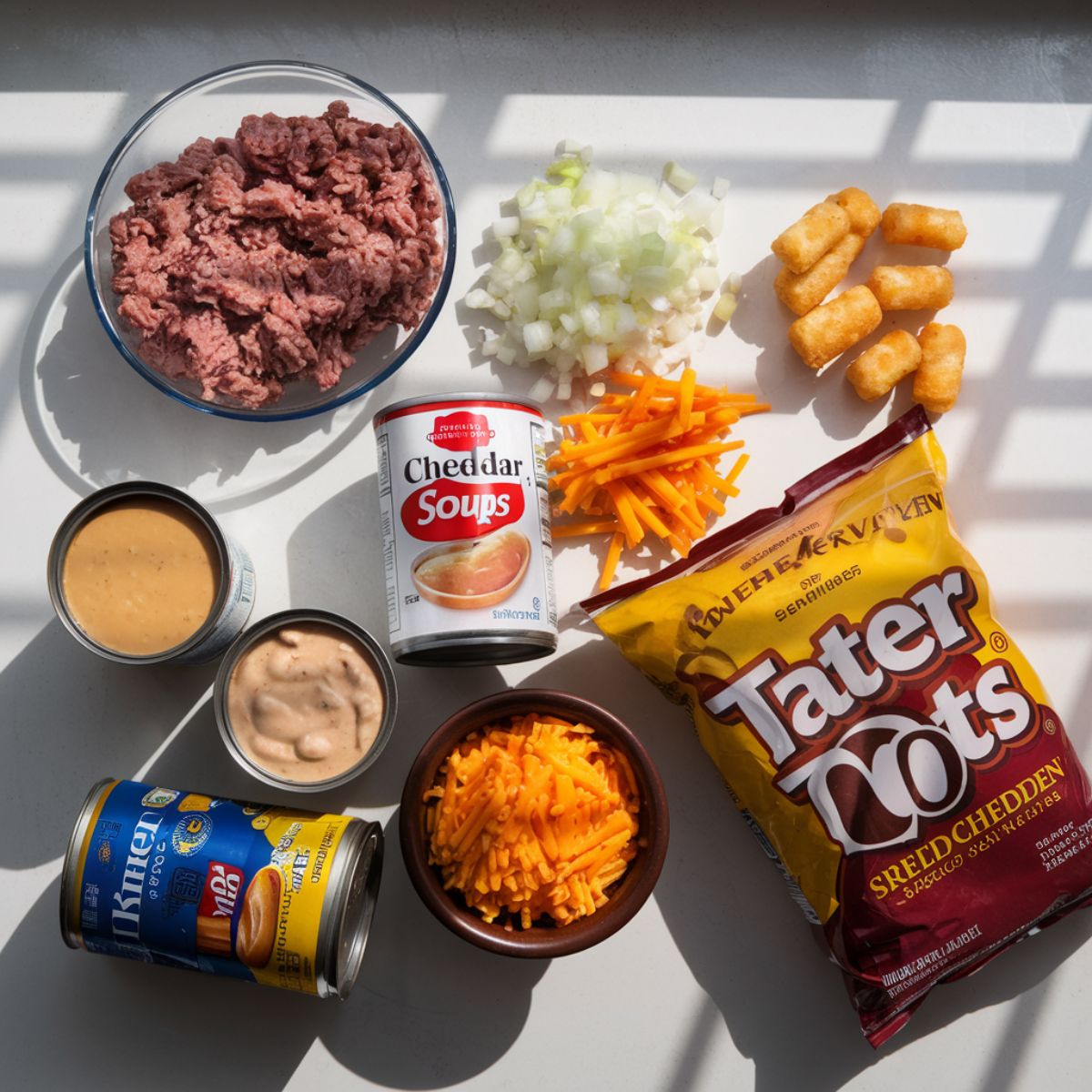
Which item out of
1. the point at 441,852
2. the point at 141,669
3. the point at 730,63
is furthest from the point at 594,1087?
the point at 730,63

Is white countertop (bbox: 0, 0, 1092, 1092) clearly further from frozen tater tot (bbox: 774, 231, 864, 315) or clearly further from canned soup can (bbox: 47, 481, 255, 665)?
canned soup can (bbox: 47, 481, 255, 665)

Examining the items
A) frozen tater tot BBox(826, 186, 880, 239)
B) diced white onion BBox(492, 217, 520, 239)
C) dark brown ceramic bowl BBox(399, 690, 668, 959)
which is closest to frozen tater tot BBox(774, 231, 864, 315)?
frozen tater tot BBox(826, 186, 880, 239)

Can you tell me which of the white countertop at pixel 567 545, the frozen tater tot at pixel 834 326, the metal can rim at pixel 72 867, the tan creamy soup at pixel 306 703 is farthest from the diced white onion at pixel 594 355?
the metal can rim at pixel 72 867

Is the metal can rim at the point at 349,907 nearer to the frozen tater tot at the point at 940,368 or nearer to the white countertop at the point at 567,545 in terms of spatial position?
the white countertop at the point at 567,545

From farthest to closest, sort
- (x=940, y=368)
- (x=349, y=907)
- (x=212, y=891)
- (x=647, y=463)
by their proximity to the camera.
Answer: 1. (x=940, y=368)
2. (x=647, y=463)
3. (x=349, y=907)
4. (x=212, y=891)

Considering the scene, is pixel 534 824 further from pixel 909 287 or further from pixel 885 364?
pixel 909 287

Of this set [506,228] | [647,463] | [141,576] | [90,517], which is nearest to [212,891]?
[141,576]

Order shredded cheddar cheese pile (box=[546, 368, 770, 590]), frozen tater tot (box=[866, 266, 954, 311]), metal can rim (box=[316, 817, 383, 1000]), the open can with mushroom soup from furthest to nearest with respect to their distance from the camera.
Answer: frozen tater tot (box=[866, 266, 954, 311])
shredded cheddar cheese pile (box=[546, 368, 770, 590])
the open can with mushroom soup
metal can rim (box=[316, 817, 383, 1000])
